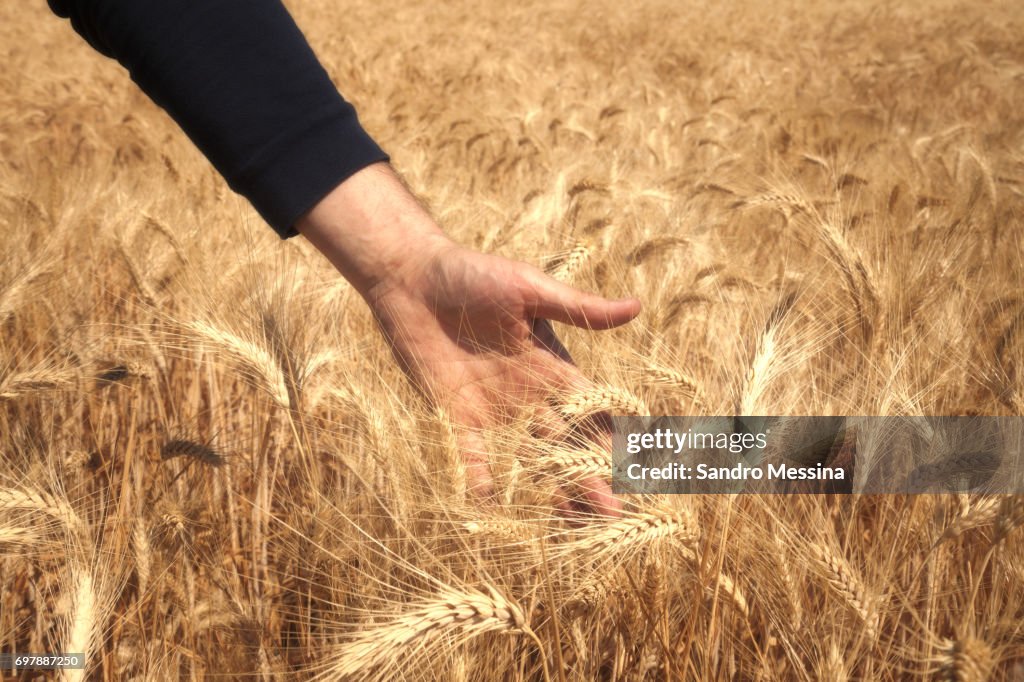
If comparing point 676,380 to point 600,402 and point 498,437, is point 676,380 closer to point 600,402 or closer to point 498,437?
point 600,402

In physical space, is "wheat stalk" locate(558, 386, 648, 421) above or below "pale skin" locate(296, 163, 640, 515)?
below

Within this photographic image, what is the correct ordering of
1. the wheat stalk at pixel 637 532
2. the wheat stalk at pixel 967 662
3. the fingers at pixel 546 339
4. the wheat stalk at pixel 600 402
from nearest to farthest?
the wheat stalk at pixel 967 662
the wheat stalk at pixel 637 532
the wheat stalk at pixel 600 402
the fingers at pixel 546 339

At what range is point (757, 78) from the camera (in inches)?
260

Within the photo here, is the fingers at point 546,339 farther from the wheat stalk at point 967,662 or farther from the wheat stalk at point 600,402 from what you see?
the wheat stalk at point 967,662

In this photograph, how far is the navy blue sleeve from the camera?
120 centimetres

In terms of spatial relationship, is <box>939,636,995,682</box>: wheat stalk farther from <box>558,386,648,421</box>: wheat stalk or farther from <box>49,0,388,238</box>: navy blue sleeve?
<box>49,0,388,238</box>: navy blue sleeve

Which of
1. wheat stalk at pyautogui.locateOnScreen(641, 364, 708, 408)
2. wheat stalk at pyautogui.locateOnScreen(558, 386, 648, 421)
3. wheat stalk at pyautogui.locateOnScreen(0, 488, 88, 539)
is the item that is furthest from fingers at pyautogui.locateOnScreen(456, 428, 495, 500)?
wheat stalk at pyautogui.locateOnScreen(0, 488, 88, 539)

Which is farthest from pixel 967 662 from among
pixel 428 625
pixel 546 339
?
pixel 546 339

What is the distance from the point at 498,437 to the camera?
3.77ft

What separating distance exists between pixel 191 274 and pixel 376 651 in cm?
122

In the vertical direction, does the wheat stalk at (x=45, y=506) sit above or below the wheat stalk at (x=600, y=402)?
below

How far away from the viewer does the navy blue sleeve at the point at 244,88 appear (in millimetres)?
1195

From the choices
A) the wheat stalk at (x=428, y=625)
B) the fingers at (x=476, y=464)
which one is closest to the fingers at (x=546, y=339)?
the fingers at (x=476, y=464)

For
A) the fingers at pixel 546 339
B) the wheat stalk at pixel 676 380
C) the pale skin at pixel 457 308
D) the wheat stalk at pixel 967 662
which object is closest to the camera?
the wheat stalk at pixel 967 662
